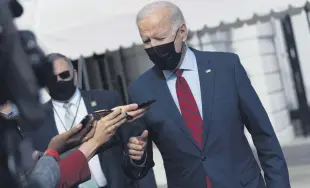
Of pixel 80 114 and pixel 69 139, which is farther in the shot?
pixel 80 114

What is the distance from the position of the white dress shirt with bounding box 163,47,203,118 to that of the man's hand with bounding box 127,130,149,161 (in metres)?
0.26

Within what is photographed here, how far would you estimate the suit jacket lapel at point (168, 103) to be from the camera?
320cm

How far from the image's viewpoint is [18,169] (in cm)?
147

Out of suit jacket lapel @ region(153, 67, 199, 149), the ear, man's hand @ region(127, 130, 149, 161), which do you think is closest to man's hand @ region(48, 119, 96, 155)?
man's hand @ region(127, 130, 149, 161)

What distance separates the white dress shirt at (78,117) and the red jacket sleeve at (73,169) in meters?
1.91

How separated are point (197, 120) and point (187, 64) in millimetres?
312

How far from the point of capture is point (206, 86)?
3.25 metres

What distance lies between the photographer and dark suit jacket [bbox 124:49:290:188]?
3176 mm

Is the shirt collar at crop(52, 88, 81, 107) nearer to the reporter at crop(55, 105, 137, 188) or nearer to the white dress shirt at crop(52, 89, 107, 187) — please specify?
the white dress shirt at crop(52, 89, 107, 187)

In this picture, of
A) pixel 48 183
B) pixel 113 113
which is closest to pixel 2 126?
pixel 48 183

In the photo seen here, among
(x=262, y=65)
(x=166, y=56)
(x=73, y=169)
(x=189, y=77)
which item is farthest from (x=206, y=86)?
(x=262, y=65)

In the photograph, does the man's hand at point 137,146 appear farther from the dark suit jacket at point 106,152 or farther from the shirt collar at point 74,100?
the shirt collar at point 74,100

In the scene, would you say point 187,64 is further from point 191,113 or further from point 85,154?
point 85,154

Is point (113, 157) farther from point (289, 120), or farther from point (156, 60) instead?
point (289, 120)
